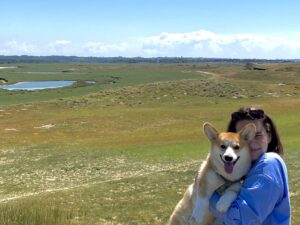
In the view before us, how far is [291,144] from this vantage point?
1117 inches

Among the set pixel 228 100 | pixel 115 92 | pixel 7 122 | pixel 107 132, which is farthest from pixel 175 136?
pixel 115 92

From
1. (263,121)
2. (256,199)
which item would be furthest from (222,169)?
(263,121)

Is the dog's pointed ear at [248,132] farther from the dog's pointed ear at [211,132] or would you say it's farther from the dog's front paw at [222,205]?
the dog's front paw at [222,205]

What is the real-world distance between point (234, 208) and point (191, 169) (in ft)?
56.6

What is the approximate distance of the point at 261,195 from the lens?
4.40 m

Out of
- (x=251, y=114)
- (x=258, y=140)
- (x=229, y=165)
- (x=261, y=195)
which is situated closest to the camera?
(x=261, y=195)

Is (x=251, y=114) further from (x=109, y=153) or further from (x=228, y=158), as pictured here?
(x=109, y=153)

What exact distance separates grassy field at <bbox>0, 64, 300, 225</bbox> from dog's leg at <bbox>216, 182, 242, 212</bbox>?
563cm

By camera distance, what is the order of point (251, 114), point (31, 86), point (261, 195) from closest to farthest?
point (261, 195), point (251, 114), point (31, 86)

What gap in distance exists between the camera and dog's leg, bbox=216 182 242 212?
4.61 m

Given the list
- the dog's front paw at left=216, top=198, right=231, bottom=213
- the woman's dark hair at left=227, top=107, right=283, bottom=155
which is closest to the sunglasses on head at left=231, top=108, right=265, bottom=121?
the woman's dark hair at left=227, top=107, right=283, bottom=155

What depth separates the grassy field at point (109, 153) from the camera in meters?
15.5

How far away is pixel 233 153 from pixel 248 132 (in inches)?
10.9

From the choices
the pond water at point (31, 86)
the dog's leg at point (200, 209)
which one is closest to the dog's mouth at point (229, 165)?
the dog's leg at point (200, 209)
